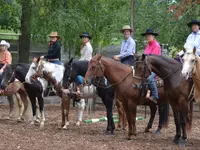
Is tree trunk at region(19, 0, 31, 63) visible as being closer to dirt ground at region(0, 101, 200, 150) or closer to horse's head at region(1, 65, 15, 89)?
horse's head at region(1, 65, 15, 89)

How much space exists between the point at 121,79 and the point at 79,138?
169 cm

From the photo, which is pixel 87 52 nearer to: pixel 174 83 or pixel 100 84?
pixel 100 84

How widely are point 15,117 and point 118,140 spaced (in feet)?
17.6

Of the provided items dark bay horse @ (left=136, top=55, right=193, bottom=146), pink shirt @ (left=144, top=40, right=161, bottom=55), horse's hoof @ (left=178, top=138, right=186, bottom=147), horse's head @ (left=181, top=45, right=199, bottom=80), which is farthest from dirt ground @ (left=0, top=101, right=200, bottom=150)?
pink shirt @ (left=144, top=40, right=161, bottom=55)

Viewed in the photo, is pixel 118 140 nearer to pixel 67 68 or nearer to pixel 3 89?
pixel 67 68

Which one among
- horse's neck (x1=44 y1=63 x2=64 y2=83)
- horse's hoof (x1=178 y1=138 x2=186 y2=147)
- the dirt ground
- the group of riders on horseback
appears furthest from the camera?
horse's neck (x1=44 y1=63 x2=64 y2=83)

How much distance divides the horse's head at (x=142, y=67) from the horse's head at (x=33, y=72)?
327cm

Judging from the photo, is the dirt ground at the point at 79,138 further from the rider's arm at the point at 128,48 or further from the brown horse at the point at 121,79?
the rider's arm at the point at 128,48

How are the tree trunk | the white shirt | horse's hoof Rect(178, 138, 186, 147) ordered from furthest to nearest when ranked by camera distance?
1. the tree trunk
2. the white shirt
3. horse's hoof Rect(178, 138, 186, 147)

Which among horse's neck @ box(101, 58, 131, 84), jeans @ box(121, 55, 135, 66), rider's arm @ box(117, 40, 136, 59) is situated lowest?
horse's neck @ box(101, 58, 131, 84)

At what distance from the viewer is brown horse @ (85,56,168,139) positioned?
1090 cm

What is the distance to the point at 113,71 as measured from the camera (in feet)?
36.2

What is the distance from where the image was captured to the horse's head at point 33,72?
41.8 feet

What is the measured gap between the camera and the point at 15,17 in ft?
68.0
